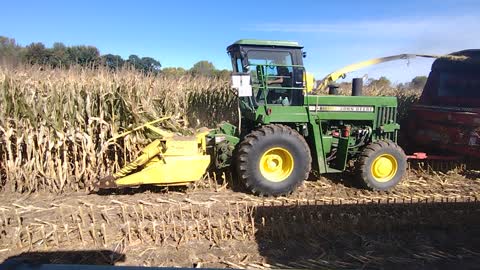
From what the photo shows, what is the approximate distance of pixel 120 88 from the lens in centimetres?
649

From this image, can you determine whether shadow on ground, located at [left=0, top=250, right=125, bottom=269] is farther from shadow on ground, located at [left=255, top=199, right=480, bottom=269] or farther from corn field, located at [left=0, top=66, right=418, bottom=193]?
corn field, located at [left=0, top=66, right=418, bottom=193]

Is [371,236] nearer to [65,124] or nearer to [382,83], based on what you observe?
[65,124]

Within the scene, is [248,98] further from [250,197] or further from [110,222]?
[110,222]

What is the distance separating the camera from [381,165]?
21.0 feet

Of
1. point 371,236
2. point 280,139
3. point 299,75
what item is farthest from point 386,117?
point 371,236

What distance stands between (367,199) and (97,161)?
400 cm

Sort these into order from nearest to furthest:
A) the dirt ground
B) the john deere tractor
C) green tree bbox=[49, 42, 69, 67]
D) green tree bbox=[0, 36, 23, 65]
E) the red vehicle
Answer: the dirt ground, the john deere tractor, the red vehicle, green tree bbox=[49, 42, 69, 67], green tree bbox=[0, 36, 23, 65]

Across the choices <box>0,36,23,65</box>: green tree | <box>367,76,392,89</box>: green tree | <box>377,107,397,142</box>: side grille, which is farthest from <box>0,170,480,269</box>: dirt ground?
<box>367,76,392,89</box>: green tree

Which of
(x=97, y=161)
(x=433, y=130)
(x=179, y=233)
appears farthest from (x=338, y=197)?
(x=97, y=161)

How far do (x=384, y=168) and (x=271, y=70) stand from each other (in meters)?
2.30

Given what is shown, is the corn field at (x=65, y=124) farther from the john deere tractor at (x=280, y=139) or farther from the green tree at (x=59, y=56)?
the john deere tractor at (x=280, y=139)

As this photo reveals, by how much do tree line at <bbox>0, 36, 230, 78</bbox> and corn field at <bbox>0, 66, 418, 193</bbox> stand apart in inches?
17.4

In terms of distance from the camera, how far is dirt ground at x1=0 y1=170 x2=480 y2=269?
14.2 ft

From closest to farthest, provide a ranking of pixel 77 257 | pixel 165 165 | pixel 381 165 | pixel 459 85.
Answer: pixel 77 257 < pixel 165 165 < pixel 381 165 < pixel 459 85
